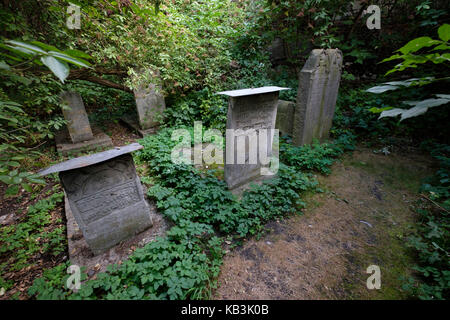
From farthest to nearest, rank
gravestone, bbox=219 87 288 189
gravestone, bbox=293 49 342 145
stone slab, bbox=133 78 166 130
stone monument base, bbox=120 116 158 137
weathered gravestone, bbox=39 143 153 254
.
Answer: stone monument base, bbox=120 116 158 137
stone slab, bbox=133 78 166 130
gravestone, bbox=293 49 342 145
gravestone, bbox=219 87 288 189
weathered gravestone, bbox=39 143 153 254

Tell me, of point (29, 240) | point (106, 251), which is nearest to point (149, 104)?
point (29, 240)

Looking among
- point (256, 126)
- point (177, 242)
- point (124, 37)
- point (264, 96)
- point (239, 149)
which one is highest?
point (124, 37)

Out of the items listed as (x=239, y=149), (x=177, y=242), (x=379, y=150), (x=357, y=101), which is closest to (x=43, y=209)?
(x=177, y=242)

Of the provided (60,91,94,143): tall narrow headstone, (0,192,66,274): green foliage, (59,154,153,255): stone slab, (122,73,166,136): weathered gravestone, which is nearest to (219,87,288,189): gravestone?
(59,154,153,255): stone slab

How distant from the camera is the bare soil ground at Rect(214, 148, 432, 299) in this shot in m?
2.12

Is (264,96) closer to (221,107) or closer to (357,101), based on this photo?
(221,107)

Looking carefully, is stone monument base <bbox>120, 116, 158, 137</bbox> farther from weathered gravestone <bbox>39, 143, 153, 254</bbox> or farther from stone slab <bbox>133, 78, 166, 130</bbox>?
weathered gravestone <bbox>39, 143, 153, 254</bbox>

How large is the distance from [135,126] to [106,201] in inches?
148

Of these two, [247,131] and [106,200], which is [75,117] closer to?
[106,200]

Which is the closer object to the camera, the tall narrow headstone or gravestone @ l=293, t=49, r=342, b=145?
gravestone @ l=293, t=49, r=342, b=145

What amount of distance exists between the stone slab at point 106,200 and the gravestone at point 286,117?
3806 mm

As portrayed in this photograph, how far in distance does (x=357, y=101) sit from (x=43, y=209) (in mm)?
7279

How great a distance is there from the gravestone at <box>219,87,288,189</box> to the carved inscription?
1.40m

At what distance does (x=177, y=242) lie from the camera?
2.31 meters
